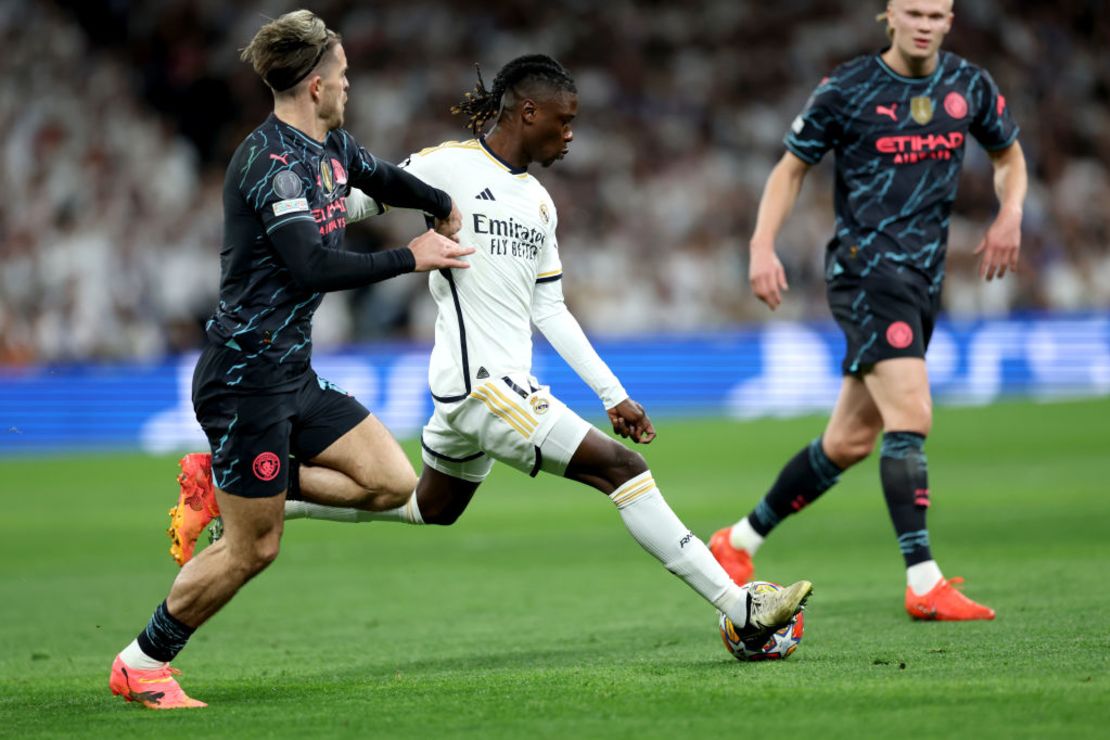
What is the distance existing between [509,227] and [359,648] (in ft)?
6.93

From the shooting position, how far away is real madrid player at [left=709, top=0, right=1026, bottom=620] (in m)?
7.52

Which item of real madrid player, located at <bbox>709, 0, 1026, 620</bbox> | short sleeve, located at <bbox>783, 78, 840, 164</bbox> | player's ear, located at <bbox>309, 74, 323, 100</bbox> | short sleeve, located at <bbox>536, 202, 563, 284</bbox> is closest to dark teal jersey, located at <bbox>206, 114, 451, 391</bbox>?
player's ear, located at <bbox>309, 74, 323, 100</bbox>

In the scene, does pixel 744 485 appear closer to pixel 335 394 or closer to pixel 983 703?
pixel 335 394

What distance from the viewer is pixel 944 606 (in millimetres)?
7047

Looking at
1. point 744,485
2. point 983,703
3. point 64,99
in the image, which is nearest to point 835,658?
point 983,703

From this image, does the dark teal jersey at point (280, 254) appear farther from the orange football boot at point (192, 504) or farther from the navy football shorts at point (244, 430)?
the orange football boot at point (192, 504)

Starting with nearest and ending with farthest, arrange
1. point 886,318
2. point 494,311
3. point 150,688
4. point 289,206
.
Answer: point 289,206 < point 150,688 < point 494,311 < point 886,318

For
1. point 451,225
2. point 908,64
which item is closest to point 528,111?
point 451,225

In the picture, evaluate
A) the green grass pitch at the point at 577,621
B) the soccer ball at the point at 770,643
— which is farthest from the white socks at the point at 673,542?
the green grass pitch at the point at 577,621

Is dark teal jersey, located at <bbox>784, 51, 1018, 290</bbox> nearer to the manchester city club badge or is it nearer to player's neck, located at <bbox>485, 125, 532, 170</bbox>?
player's neck, located at <bbox>485, 125, 532, 170</bbox>

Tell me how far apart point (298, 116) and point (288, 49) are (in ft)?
0.80

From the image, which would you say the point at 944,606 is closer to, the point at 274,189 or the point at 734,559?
the point at 734,559

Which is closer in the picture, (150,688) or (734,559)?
(150,688)

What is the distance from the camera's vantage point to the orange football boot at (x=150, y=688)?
5.63 meters
